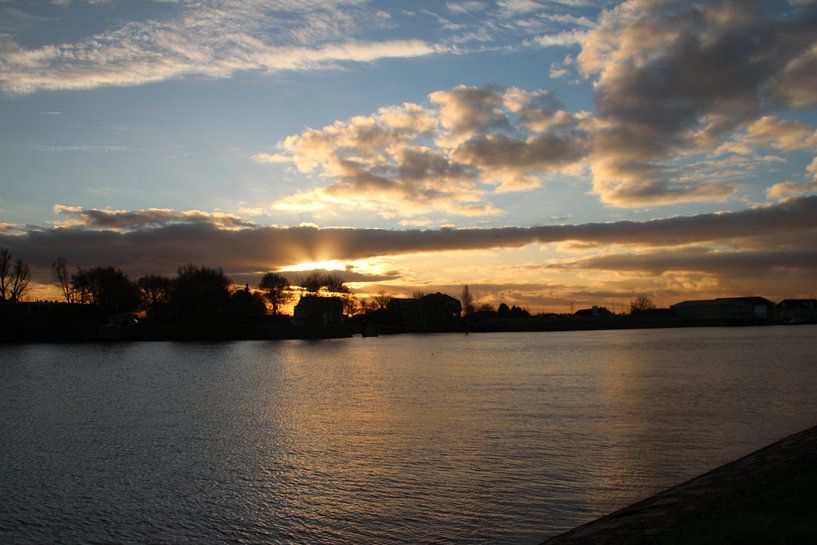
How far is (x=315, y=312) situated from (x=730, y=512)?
506ft

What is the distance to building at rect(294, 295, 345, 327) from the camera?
160 m

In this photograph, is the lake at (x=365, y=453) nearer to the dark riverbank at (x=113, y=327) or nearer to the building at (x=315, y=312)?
the dark riverbank at (x=113, y=327)

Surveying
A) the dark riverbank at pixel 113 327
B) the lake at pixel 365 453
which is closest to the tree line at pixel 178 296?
the dark riverbank at pixel 113 327

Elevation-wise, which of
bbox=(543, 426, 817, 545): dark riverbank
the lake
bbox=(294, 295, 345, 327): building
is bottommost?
the lake

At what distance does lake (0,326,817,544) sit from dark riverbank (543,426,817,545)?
1.72 metres

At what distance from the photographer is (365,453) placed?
22453 mm

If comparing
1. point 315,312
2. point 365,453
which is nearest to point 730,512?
point 365,453

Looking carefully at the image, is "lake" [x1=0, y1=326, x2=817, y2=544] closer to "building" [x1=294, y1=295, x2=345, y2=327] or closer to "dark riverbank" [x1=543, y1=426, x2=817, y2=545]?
"dark riverbank" [x1=543, y1=426, x2=817, y2=545]

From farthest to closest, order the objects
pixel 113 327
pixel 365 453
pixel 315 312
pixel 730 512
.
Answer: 1. pixel 315 312
2. pixel 113 327
3. pixel 365 453
4. pixel 730 512

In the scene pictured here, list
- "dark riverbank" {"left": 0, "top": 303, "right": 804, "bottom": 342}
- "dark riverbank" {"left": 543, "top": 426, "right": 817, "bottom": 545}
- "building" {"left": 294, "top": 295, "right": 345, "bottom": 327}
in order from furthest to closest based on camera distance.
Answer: "building" {"left": 294, "top": 295, "right": 345, "bottom": 327} < "dark riverbank" {"left": 0, "top": 303, "right": 804, "bottom": 342} < "dark riverbank" {"left": 543, "top": 426, "right": 817, "bottom": 545}

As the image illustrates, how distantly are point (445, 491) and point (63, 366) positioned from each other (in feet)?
203

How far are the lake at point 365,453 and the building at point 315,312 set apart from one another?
11301 centimetres

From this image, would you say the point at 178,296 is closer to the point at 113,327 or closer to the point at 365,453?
the point at 113,327

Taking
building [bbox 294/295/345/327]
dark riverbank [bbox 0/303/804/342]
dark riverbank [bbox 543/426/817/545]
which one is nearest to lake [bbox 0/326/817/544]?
dark riverbank [bbox 543/426/817/545]
